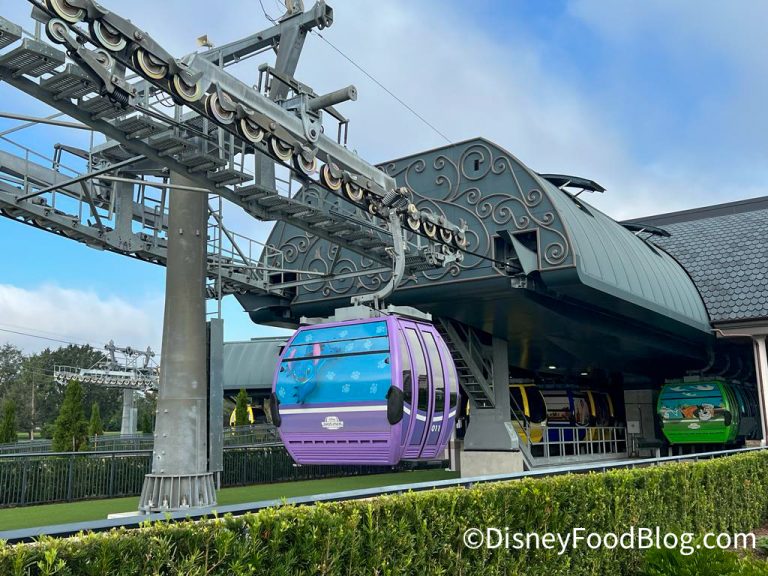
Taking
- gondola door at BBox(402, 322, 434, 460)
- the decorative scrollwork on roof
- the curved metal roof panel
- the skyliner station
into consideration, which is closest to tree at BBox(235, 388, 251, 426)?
the skyliner station

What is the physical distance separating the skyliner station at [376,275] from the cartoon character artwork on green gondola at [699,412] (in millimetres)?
68

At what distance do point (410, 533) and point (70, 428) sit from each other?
72.1 ft

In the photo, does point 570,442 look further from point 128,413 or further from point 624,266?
point 128,413

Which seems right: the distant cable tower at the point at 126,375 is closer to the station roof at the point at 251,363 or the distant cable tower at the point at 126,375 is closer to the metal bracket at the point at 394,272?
the station roof at the point at 251,363

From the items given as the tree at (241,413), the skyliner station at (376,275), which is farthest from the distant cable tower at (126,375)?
the skyliner station at (376,275)

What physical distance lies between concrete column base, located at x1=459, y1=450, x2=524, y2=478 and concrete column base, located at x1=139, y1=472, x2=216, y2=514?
11250mm

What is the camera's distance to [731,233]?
87.0 feet

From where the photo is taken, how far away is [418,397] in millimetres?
7684

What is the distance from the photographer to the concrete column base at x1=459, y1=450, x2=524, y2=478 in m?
20.1

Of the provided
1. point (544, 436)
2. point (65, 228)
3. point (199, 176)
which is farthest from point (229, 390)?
point (199, 176)

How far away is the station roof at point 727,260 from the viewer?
22.8 metres

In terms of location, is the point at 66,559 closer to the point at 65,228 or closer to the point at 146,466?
the point at 65,228

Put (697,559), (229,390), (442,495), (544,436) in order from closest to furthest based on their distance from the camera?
(442,495), (697,559), (544,436), (229,390)

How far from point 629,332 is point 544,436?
5246 millimetres
